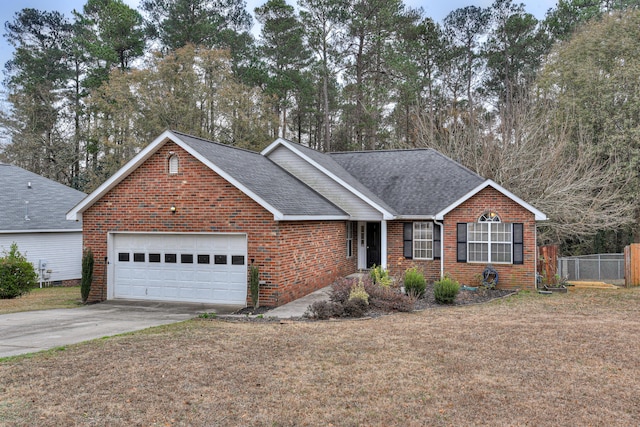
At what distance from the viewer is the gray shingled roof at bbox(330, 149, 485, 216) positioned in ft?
60.3

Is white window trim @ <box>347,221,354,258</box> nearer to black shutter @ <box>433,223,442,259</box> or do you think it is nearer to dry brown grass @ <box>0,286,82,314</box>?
black shutter @ <box>433,223,442,259</box>

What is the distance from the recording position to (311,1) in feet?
108

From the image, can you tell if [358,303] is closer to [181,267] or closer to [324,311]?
[324,311]

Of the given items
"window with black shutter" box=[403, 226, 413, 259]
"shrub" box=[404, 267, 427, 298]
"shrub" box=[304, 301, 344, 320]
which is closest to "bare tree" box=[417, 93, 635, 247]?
"window with black shutter" box=[403, 226, 413, 259]

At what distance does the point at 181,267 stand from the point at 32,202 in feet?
43.5

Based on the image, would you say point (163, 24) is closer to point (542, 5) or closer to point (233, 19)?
point (233, 19)

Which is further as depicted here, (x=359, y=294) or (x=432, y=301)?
(x=432, y=301)

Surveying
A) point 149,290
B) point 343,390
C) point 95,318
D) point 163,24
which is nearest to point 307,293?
point 149,290

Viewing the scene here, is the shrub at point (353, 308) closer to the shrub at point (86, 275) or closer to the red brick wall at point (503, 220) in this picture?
the red brick wall at point (503, 220)

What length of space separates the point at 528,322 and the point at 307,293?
6.44m

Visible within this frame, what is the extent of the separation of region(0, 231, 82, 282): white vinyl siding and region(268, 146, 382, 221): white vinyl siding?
36.8ft

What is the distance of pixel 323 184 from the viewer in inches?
731

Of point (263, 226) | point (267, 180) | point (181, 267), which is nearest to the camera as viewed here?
point (263, 226)

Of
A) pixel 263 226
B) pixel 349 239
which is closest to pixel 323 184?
pixel 349 239
